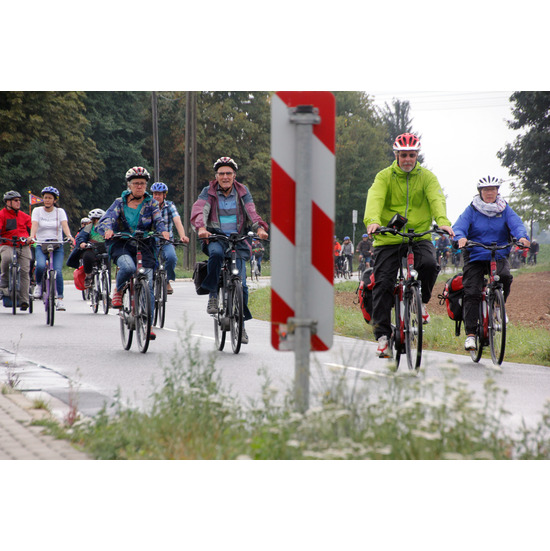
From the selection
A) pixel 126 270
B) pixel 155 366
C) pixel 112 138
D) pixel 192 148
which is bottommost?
pixel 155 366

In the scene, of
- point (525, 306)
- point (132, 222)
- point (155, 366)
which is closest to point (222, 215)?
point (132, 222)

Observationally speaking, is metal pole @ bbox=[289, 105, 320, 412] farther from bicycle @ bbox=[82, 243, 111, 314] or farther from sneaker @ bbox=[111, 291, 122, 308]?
bicycle @ bbox=[82, 243, 111, 314]

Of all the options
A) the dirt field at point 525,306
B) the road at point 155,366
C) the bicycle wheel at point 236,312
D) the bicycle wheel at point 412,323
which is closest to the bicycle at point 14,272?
the road at point 155,366

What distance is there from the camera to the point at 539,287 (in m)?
34.0

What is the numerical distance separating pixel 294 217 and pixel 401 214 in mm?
4471

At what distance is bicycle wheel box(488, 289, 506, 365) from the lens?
9.40 m

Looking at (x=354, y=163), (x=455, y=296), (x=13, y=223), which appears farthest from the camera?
(x=354, y=163)

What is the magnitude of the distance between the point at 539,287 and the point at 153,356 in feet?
85.4

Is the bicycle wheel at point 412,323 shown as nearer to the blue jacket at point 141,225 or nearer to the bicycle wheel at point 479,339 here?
the bicycle wheel at point 479,339

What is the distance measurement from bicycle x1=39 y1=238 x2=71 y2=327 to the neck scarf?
690 centimetres

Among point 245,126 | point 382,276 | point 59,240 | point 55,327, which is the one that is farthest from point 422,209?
point 245,126

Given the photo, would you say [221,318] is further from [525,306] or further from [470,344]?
[525,306]

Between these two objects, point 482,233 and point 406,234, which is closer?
point 406,234

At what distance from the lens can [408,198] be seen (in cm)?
888
